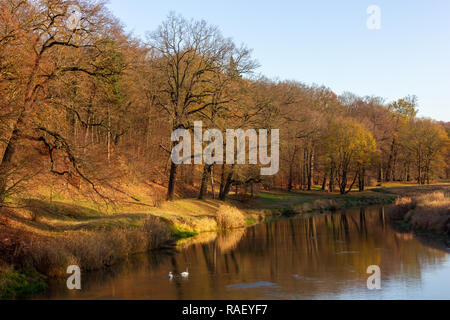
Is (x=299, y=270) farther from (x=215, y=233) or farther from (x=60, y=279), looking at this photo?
(x=215, y=233)

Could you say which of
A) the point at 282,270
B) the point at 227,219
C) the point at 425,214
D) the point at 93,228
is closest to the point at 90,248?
the point at 93,228

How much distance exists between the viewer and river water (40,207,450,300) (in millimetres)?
15414

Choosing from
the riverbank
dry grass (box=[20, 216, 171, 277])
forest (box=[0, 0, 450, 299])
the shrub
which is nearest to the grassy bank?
forest (box=[0, 0, 450, 299])

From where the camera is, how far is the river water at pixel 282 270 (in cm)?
1541

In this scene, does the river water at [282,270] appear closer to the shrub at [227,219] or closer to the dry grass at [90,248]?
the dry grass at [90,248]

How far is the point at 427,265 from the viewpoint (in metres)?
19.3

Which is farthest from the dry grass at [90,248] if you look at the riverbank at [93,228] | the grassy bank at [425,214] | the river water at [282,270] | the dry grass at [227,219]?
the grassy bank at [425,214]

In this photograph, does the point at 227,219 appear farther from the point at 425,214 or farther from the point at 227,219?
the point at 425,214

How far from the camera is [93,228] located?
71.3 feet

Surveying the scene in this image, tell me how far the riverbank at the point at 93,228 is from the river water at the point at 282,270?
886 millimetres

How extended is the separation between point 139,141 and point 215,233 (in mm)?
16328

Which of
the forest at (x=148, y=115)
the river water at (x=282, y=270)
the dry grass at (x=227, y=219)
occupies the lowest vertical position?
the river water at (x=282, y=270)

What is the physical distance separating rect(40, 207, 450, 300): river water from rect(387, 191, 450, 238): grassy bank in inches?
74.7
